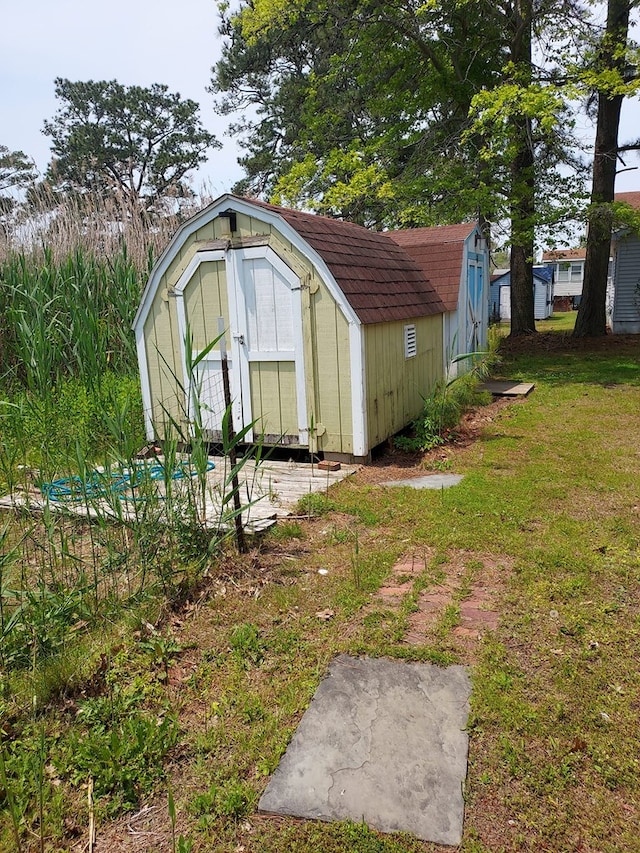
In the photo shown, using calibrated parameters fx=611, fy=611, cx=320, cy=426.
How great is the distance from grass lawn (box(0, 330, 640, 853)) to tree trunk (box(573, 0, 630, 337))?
1023cm

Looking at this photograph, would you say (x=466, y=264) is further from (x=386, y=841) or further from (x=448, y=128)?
(x=386, y=841)

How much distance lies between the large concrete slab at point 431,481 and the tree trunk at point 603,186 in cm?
932

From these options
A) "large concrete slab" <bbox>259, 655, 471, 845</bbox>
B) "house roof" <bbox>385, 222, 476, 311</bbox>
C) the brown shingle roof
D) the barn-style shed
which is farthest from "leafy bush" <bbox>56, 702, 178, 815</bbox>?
"house roof" <bbox>385, 222, 476, 311</bbox>

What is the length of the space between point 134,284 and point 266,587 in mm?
5967

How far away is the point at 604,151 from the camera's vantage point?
14641mm

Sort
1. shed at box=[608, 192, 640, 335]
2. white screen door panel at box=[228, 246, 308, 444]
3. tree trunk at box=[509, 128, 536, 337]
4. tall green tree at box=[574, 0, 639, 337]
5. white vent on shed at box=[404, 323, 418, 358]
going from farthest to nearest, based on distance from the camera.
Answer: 1. shed at box=[608, 192, 640, 335]
2. tree trunk at box=[509, 128, 536, 337]
3. tall green tree at box=[574, 0, 639, 337]
4. white vent on shed at box=[404, 323, 418, 358]
5. white screen door panel at box=[228, 246, 308, 444]

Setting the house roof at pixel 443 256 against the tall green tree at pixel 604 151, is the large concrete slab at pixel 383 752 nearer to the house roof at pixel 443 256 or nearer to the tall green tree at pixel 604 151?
the house roof at pixel 443 256

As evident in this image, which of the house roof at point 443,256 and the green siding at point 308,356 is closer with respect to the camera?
the green siding at point 308,356

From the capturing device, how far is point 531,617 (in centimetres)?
331

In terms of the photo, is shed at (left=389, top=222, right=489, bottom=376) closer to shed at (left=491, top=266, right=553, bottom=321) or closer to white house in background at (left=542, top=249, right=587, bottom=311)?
shed at (left=491, top=266, right=553, bottom=321)

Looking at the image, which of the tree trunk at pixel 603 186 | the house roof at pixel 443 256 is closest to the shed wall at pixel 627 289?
the tree trunk at pixel 603 186

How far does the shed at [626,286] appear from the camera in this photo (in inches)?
704

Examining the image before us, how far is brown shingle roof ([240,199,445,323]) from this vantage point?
240 inches

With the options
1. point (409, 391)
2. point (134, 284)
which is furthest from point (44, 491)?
point (134, 284)
